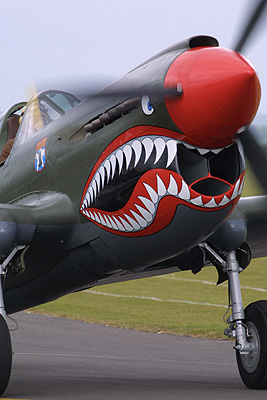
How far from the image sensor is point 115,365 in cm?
1173

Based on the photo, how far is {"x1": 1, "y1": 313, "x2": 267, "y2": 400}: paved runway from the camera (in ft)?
26.5

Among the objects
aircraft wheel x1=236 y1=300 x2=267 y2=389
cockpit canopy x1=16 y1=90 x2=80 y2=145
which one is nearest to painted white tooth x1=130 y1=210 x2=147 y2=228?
aircraft wheel x1=236 y1=300 x2=267 y2=389

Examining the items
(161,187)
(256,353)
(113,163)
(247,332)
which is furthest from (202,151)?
(256,353)

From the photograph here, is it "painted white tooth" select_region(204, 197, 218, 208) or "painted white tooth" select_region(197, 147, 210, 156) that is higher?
"painted white tooth" select_region(197, 147, 210, 156)

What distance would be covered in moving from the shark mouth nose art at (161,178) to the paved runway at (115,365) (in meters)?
1.79

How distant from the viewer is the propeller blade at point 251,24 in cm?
683

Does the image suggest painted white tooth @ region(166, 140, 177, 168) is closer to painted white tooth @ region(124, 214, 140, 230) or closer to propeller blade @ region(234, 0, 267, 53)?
painted white tooth @ region(124, 214, 140, 230)

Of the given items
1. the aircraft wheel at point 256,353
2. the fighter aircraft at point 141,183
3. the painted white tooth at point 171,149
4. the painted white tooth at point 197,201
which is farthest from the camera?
the aircraft wheel at point 256,353

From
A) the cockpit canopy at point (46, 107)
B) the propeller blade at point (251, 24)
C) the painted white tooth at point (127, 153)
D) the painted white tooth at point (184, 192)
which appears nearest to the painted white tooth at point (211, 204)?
the painted white tooth at point (184, 192)

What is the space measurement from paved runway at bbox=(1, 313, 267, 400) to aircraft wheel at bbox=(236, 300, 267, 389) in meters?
0.18

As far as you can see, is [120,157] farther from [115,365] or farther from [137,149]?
[115,365]

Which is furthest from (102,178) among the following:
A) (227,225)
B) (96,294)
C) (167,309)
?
(96,294)

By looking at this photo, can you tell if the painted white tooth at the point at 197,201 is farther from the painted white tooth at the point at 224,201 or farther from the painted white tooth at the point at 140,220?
the painted white tooth at the point at 140,220

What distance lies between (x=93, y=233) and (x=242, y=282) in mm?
21149
